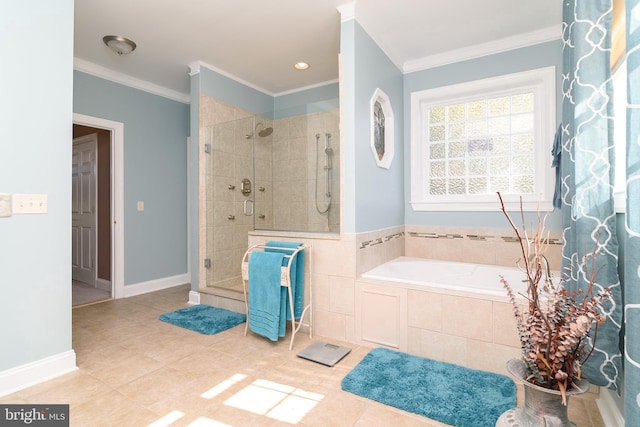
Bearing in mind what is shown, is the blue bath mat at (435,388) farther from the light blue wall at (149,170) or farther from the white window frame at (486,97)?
the light blue wall at (149,170)

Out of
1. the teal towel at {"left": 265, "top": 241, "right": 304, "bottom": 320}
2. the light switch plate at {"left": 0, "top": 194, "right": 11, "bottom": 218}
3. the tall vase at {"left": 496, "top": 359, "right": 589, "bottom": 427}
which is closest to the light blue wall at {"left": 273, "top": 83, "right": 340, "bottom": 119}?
the teal towel at {"left": 265, "top": 241, "right": 304, "bottom": 320}

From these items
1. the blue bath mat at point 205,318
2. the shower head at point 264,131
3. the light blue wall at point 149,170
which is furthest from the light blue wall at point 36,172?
the shower head at point 264,131

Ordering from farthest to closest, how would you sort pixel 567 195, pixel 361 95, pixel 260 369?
1. pixel 361 95
2. pixel 260 369
3. pixel 567 195

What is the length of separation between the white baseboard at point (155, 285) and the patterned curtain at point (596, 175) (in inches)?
163

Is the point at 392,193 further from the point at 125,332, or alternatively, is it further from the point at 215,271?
the point at 125,332

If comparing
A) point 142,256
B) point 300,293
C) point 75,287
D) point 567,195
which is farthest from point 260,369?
point 75,287

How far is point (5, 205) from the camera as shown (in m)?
1.85

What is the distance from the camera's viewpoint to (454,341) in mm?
2170

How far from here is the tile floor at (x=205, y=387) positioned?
1.63 meters

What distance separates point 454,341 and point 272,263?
4.51ft

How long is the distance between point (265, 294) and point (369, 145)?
4.95 feet

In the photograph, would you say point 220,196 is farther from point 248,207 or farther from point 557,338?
point 557,338

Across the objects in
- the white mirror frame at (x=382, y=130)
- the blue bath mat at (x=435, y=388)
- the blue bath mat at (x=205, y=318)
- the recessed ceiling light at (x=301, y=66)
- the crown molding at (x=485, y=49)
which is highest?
the recessed ceiling light at (x=301, y=66)

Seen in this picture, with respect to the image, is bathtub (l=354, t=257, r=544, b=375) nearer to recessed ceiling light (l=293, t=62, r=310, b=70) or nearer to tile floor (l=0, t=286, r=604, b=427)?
tile floor (l=0, t=286, r=604, b=427)
